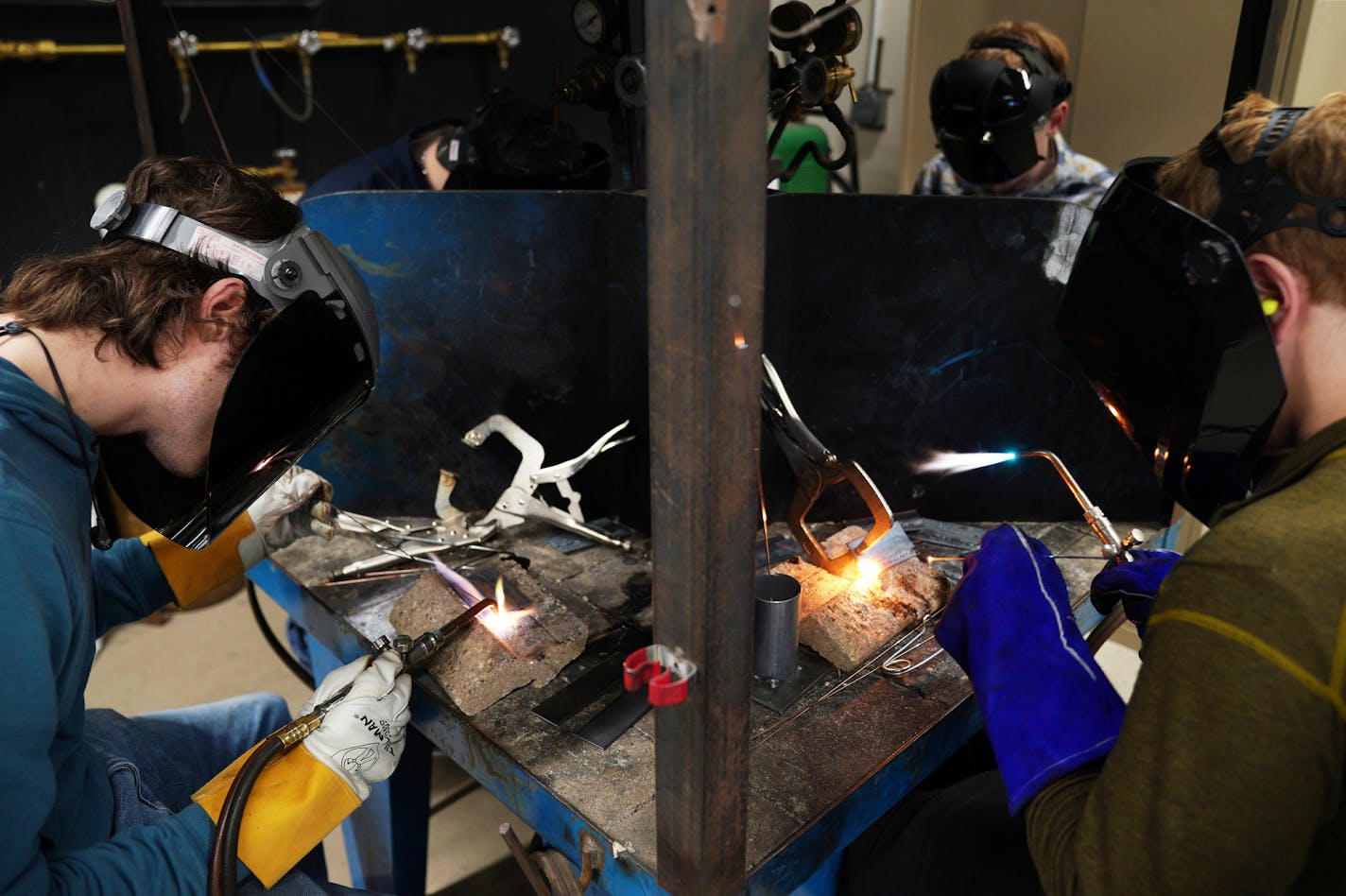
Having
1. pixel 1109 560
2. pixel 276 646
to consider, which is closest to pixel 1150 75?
pixel 1109 560

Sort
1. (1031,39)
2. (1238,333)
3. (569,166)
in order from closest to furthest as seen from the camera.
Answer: (1238,333) < (569,166) < (1031,39)

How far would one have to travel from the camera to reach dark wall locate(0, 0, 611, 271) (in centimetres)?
334

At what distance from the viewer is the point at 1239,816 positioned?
0.79m

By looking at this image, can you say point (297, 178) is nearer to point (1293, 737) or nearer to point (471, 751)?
point (471, 751)

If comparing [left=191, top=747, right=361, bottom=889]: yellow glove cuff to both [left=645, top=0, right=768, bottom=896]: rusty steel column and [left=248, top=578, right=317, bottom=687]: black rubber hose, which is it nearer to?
[left=645, top=0, right=768, bottom=896]: rusty steel column

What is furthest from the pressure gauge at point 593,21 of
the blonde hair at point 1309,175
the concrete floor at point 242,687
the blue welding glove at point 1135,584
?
the concrete floor at point 242,687

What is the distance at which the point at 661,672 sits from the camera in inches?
34.5

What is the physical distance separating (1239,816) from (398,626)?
1.28 meters

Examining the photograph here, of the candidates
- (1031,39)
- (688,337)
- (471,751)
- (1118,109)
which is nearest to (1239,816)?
(688,337)

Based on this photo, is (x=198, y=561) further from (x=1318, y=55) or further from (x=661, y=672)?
(x=1318, y=55)

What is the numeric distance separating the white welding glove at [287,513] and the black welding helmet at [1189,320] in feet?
4.70

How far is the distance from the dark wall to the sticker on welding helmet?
7.10 feet

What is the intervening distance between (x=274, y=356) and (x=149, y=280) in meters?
0.19

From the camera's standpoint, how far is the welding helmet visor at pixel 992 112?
2.41 m
